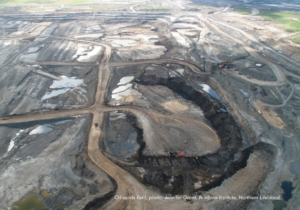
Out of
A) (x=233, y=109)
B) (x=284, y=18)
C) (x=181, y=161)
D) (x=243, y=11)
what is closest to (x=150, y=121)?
(x=181, y=161)

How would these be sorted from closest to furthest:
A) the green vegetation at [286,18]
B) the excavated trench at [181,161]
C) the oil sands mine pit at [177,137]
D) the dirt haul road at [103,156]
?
the dirt haul road at [103,156], the excavated trench at [181,161], the oil sands mine pit at [177,137], the green vegetation at [286,18]

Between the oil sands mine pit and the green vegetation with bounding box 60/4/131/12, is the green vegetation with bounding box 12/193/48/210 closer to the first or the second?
the oil sands mine pit

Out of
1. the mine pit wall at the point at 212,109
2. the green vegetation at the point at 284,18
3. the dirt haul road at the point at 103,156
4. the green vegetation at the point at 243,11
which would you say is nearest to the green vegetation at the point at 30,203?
the dirt haul road at the point at 103,156

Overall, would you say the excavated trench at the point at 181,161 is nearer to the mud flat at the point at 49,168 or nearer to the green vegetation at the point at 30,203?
the mud flat at the point at 49,168

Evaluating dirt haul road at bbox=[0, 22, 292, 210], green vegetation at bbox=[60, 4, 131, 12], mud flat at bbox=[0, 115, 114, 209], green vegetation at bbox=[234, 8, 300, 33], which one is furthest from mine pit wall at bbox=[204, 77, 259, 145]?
green vegetation at bbox=[60, 4, 131, 12]

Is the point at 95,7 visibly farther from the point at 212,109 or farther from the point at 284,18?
the point at 212,109

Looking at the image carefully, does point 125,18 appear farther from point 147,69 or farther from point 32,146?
point 32,146

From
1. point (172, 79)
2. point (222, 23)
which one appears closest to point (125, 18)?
point (222, 23)
